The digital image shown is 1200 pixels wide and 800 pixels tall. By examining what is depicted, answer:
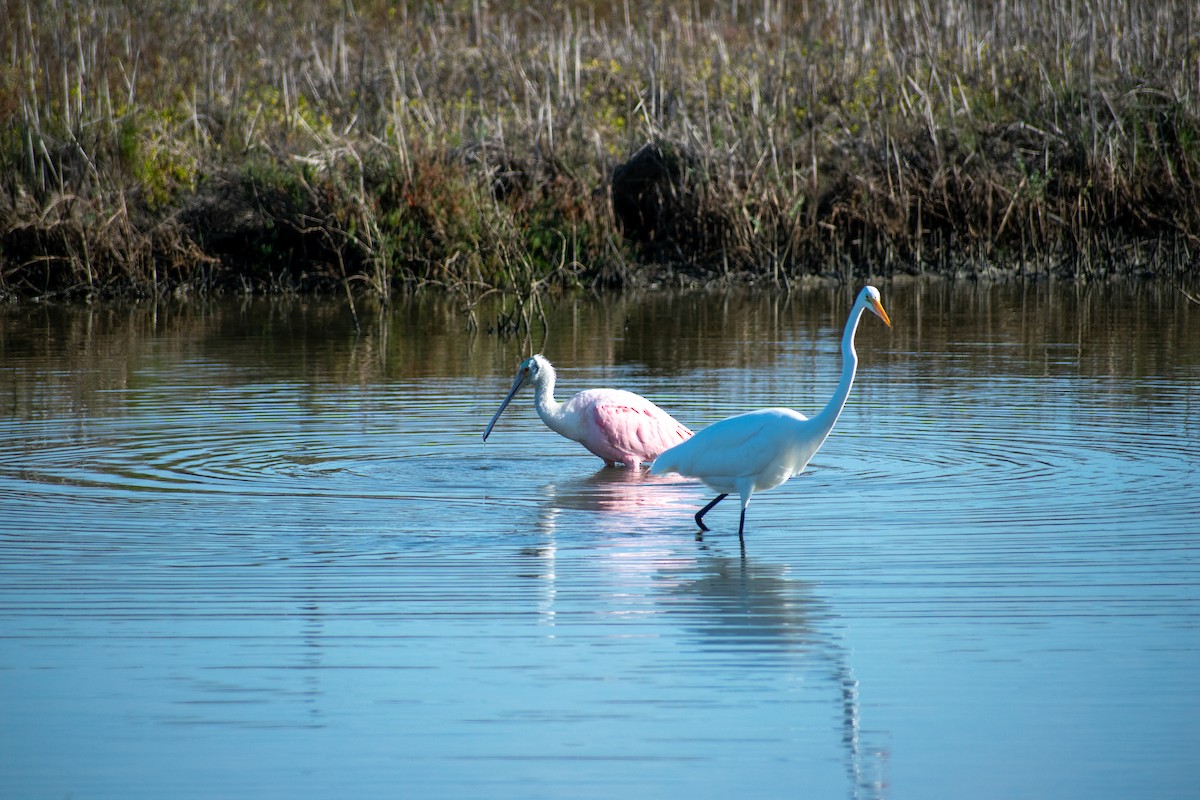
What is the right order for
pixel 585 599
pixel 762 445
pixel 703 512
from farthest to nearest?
pixel 703 512, pixel 762 445, pixel 585 599

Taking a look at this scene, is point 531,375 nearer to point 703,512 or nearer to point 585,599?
point 703,512

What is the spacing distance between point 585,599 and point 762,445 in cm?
136

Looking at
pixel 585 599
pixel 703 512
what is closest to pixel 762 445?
pixel 703 512

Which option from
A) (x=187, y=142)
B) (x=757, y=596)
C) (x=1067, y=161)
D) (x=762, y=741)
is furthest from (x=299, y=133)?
(x=762, y=741)

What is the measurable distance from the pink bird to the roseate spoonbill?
1995 mm

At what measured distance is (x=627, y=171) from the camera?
2223 cm

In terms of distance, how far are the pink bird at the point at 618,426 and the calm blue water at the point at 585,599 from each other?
0.75 feet

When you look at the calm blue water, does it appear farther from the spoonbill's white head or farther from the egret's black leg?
the spoonbill's white head

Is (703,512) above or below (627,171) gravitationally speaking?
below

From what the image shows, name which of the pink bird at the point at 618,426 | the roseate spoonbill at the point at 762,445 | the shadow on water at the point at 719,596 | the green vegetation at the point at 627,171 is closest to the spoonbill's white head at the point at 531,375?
the pink bird at the point at 618,426

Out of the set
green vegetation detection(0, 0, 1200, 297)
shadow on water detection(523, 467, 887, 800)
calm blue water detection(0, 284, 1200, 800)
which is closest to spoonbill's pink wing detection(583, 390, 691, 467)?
calm blue water detection(0, 284, 1200, 800)

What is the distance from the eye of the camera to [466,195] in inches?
808

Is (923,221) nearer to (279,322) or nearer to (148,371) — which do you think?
(279,322)

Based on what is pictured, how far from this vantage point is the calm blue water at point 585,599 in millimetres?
4684
